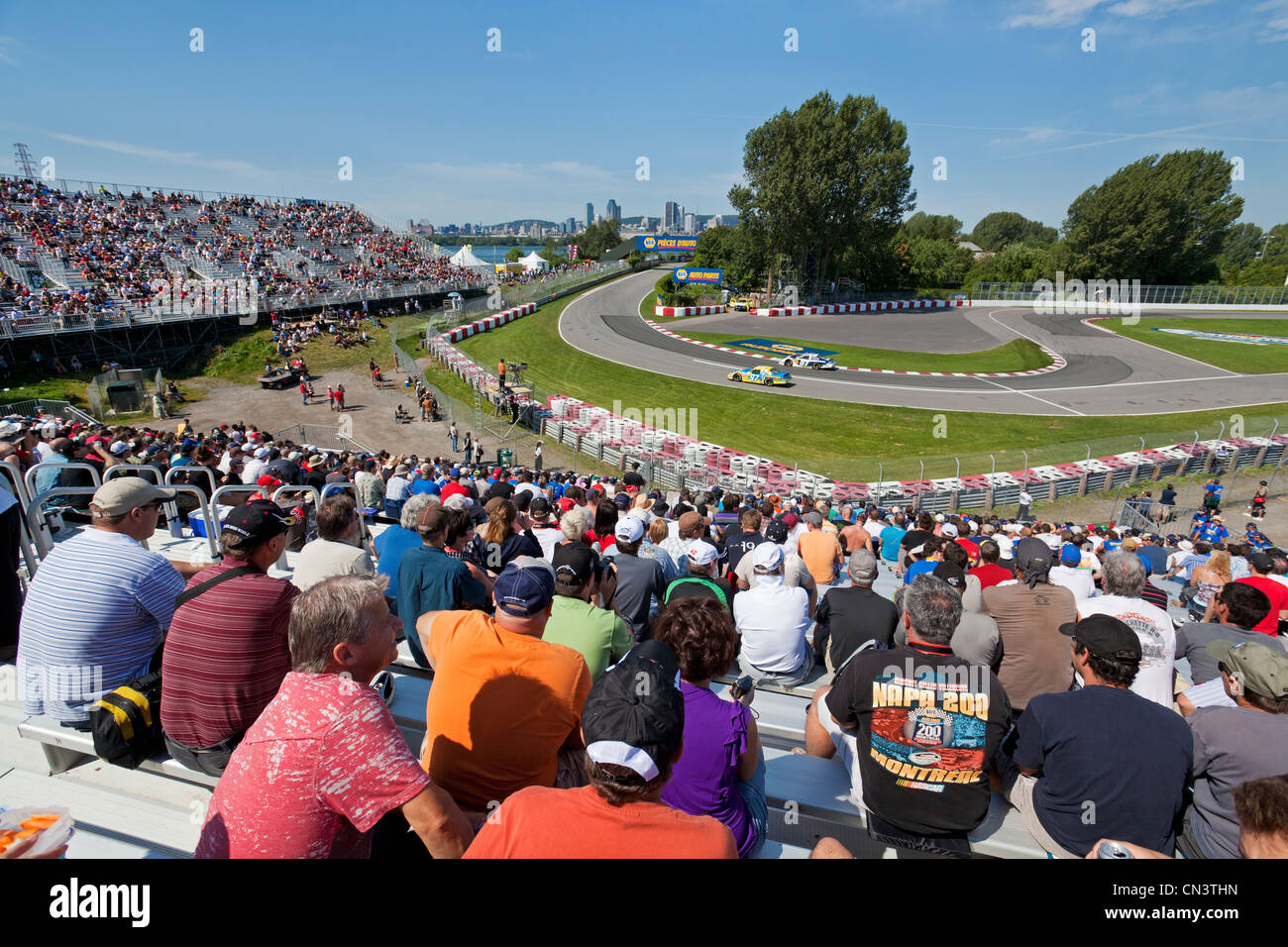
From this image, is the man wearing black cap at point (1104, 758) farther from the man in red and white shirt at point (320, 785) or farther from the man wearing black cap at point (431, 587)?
the man wearing black cap at point (431, 587)

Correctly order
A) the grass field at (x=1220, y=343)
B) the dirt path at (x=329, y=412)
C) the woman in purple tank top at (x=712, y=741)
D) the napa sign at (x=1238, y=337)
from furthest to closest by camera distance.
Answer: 1. the napa sign at (x=1238, y=337)
2. the grass field at (x=1220, y=343)
3. the dirt path at (x=329, y=412)
4. the woman in purple tank top at (x=712, y=741)

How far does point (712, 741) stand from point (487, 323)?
45.9 meters

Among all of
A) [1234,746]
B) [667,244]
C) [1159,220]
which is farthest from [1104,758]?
[667,244]

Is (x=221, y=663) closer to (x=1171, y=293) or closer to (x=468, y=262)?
(x=468, y=262)

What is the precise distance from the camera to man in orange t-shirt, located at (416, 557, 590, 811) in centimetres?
279

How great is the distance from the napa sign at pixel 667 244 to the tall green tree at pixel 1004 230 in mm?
90782

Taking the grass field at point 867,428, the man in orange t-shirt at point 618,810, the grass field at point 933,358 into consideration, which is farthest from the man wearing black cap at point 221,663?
the grass field at point 933,358

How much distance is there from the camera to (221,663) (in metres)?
2.90

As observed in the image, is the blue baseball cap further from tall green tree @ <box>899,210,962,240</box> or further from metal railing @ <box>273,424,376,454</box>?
tall green tree @ <box>899,210,962,240</box>

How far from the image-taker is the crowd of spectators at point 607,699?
2047mm

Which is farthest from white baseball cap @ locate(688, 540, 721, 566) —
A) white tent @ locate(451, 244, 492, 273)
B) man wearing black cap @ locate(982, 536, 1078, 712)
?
white tent @ locate(451, 244, 492, 273)

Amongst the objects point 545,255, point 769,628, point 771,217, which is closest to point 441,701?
point 769,628
